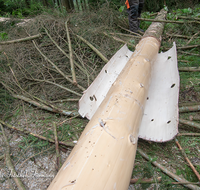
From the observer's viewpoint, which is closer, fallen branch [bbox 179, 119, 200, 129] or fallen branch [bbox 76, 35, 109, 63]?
fallen branch [bbox 179, 119, 200, 129]

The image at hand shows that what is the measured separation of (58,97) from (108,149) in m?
1.75

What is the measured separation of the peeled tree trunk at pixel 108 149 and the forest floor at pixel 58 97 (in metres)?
0.51

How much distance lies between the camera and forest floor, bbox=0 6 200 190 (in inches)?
57.3

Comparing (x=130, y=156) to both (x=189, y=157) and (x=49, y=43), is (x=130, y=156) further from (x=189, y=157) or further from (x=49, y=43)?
(x=49, y=43)

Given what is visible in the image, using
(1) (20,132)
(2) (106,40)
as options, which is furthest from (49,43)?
(1) (20,132)

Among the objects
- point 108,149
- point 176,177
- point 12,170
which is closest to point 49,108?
point 12,170

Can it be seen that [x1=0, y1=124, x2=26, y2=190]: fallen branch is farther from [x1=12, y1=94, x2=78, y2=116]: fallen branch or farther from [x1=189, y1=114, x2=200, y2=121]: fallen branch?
[x1=189, y1=114, x2=200, y2=121]: fallen branch

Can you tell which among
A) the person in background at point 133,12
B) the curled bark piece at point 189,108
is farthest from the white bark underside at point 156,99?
the person in background at point 133,12

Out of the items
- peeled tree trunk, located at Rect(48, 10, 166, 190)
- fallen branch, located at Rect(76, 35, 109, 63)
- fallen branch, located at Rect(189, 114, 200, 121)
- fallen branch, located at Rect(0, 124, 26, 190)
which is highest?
fallen branch, located at Rect(76, 35, 109, 63)

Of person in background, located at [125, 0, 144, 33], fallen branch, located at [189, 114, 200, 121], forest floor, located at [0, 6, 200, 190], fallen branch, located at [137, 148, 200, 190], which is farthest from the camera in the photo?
person in background, located at [125, 0, 144, 33]

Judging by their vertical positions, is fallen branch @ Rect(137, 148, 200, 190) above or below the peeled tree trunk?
below

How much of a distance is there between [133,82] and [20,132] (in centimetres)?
163

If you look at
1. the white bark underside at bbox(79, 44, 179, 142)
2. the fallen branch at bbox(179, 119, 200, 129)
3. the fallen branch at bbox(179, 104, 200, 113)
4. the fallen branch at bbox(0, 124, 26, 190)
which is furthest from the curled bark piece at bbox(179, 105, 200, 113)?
the fallen branch at bbox(0, 124, 26, 190)

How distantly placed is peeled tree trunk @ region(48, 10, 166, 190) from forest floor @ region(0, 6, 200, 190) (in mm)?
514
